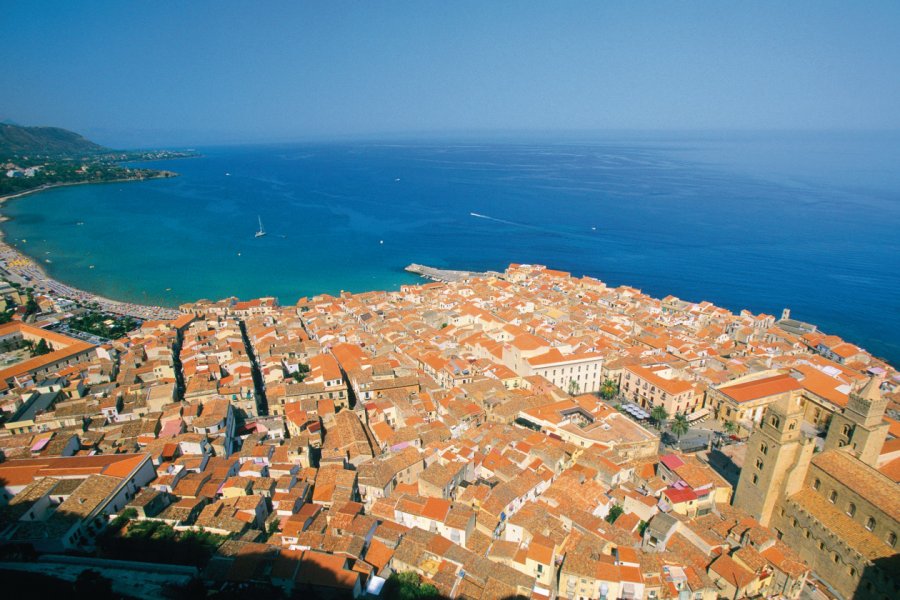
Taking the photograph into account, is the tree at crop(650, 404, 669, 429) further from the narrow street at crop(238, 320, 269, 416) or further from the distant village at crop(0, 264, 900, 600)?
the narrow street at crop(238, 320, 269, 416)

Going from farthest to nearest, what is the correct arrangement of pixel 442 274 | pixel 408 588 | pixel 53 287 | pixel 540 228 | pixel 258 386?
1. pixel 540 228
2. pixel 442 274
3. pixel 53 287
4. pixel 258 386
5. pixel 408 588

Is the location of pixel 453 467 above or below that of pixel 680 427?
above

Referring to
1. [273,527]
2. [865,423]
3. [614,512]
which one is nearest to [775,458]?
[865,423]

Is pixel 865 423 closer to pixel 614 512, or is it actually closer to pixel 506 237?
pixel 614 512

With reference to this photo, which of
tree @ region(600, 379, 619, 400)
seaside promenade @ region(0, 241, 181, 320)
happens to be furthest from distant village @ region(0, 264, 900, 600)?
seaside promenade @ region(0, 241, 181, 320)

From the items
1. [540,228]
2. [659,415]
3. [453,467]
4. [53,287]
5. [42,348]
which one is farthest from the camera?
[540,228]

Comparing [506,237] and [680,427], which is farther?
[506,237]

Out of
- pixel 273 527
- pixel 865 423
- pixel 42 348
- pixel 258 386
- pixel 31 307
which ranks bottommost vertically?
A: pixel 258 386
